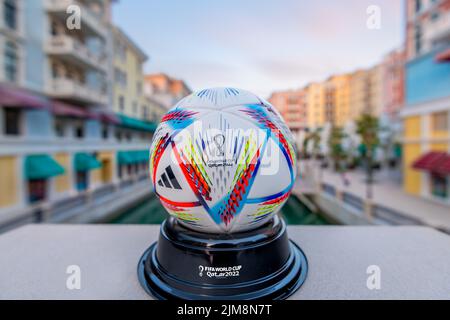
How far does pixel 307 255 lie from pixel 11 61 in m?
13.7

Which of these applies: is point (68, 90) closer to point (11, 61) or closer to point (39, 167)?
point (11, 61)

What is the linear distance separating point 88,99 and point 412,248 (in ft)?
53.3

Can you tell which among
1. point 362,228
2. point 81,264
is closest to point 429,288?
point 362,228

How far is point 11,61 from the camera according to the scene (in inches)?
414

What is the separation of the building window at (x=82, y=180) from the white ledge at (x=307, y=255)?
12557 millimetres

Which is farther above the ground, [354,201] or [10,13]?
[10,13]

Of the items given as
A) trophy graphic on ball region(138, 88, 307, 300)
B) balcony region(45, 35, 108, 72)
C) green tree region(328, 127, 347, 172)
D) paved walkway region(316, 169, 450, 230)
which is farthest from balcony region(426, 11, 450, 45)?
balcony region(45, 35, 108, 72)

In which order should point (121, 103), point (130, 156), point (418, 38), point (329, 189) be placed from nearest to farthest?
point (418, 38), point (329, 189), point (130, 156), point (121, 103)

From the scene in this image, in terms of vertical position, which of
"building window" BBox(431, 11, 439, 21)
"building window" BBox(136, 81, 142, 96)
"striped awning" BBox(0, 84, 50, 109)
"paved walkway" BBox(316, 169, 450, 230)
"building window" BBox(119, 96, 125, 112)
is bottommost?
"paved walkway" BBox(316, 169, 450, 230)

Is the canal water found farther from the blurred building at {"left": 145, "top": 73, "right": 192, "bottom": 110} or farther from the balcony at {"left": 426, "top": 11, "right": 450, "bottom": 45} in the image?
the blurred building at {"left": 145, "top": 73, "right": 192, "bottom": 110}

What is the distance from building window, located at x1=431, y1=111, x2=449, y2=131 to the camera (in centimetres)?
1199

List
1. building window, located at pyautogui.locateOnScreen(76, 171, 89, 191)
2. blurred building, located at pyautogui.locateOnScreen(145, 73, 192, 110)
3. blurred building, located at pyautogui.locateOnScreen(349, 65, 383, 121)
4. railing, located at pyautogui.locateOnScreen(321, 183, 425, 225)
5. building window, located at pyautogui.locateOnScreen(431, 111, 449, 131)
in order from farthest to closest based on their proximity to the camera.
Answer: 1. blurred building, located at pyautogui.locateOnScreen(349, 65, 383, 121)
2. blurred building, located at pyautogui.locateOnScreen(145, 73, 192, 110)
3. building window, located at pyautogui.locateOnScreen(76, 171, 89, 191)
4. building window, located at pyautogui.locateOnScreen(431, 111, 449, 131)
5. railing, located at pyautogui.locateOnScreen(321, 183, 425, 225)

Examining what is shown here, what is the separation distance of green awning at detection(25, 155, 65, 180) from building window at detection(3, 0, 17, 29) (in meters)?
5.66

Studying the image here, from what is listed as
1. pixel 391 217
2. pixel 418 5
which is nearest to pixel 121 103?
pixel 391 217
